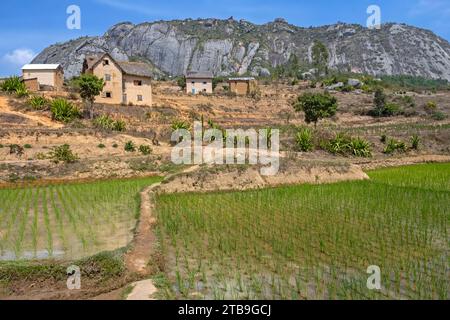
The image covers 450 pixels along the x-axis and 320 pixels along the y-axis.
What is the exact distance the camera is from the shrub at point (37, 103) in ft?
125

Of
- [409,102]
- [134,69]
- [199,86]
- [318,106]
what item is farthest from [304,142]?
[199,86]

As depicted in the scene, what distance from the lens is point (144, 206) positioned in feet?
52.4

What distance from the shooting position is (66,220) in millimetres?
14531

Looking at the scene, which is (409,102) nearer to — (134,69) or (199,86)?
(199,86)

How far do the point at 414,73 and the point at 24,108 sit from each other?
145 metres

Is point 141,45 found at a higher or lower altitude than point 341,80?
higher

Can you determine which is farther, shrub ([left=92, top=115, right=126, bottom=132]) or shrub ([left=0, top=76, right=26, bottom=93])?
shrub ([left=0, top=76, right=26, bottom=93])

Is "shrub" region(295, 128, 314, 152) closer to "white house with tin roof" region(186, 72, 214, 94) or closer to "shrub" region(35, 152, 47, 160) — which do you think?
"shrub" region(35, 152, 47, 160)

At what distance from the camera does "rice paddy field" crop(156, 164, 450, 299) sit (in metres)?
8.54

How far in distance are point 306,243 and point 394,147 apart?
79.9 ft

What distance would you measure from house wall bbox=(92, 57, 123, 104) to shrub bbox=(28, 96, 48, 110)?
653 centimetres

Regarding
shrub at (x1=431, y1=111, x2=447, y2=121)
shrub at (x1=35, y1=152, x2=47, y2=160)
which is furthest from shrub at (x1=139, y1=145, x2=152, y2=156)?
shrub at (x1=431, y1=111, x2=447, y2=121)
